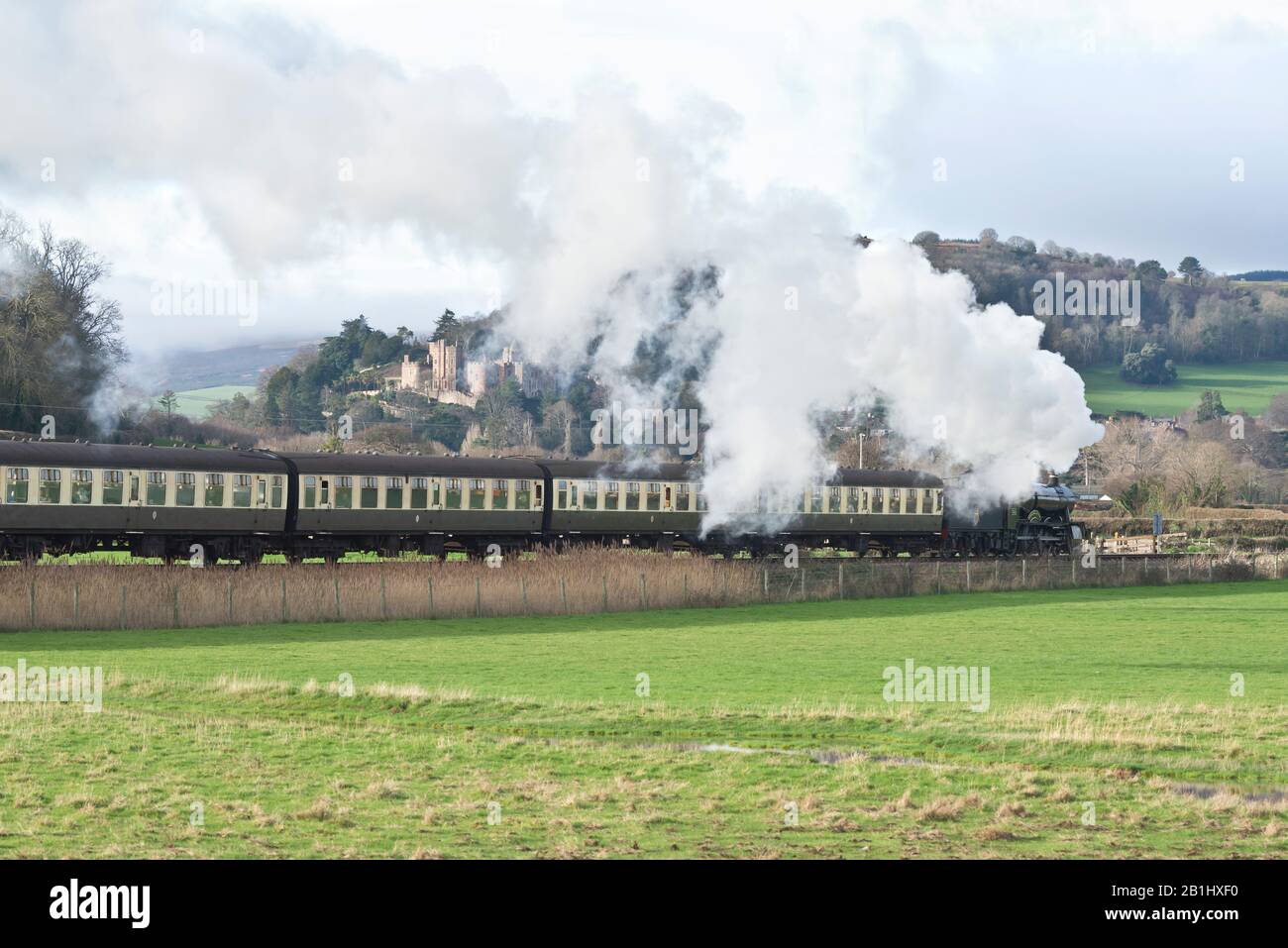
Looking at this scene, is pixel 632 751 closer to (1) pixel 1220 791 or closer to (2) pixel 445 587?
(1) pixel 1220 791

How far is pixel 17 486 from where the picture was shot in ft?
176

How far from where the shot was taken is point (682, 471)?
230 ft

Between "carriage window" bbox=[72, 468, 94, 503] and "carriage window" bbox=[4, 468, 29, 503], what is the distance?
1.84 meters

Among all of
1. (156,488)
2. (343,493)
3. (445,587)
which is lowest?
(445,587)

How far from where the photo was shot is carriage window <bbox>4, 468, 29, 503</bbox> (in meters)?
53.4

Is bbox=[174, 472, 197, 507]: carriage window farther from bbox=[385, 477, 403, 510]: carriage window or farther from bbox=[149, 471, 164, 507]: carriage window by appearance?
bbox=[385, 477, 403, 510]: carriage window

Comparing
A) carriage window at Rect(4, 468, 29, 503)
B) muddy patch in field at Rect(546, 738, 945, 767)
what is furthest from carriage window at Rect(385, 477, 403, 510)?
muddy patch in field at Rect(546, 738, 945, 767)

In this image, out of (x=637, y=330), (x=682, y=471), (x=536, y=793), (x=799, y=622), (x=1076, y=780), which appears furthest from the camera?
(x=637, y=330)

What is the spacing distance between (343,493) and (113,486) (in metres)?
9.11

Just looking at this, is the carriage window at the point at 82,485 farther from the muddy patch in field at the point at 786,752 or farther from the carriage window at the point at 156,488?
the muddy patch in field at the point at 786,752

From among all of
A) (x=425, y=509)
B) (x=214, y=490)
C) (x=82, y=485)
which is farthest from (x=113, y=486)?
(x=425, y=509)
